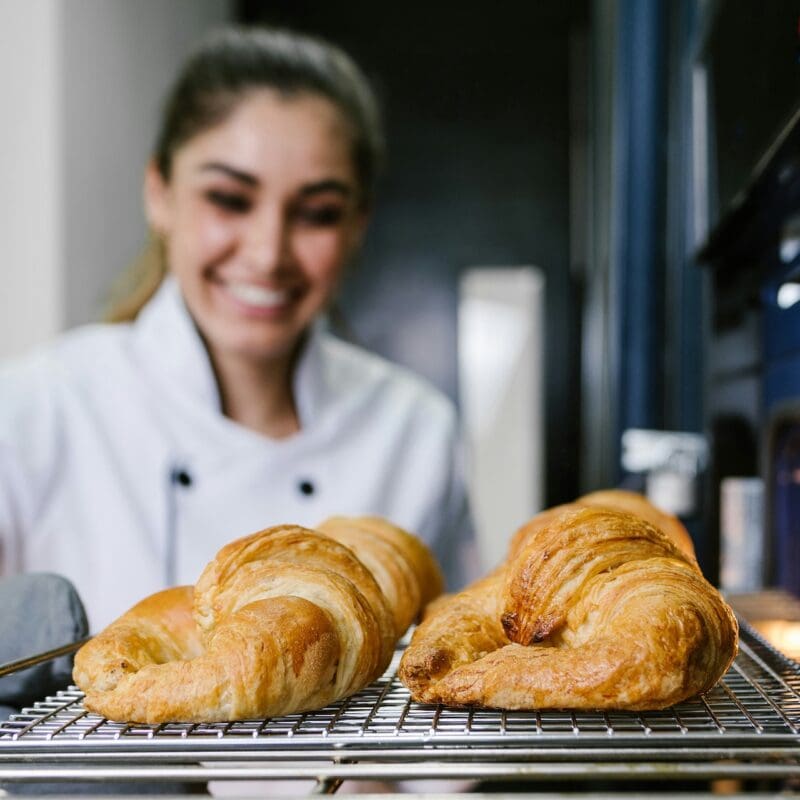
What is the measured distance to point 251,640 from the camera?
20.2 inches

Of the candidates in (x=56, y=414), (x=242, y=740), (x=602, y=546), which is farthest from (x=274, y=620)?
(x=56, y=414)

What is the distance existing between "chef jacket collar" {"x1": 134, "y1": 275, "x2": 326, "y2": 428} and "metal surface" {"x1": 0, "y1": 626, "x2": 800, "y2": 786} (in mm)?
1153

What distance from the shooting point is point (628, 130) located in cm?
183

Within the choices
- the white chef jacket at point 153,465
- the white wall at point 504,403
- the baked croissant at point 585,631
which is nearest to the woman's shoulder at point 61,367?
the white chef jacket at point 153,465

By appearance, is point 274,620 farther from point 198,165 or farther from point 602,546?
point 198,165

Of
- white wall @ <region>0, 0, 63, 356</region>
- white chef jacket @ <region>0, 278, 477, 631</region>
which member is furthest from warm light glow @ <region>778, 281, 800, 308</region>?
white wall @ <region>0, 0, 63, 356</region>

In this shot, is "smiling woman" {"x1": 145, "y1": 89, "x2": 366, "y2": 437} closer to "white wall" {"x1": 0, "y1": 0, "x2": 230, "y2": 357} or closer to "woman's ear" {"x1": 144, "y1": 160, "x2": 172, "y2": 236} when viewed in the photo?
"woman's ear" {"x1": 144, "y1": 160, "x2": 172, "y2": 236}

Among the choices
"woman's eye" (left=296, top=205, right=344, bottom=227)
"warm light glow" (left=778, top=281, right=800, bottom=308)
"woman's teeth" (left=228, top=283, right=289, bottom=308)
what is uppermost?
"woman's eye" (left=296, top=205, right=344, bottom=227)

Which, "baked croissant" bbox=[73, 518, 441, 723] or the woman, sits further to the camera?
the woman

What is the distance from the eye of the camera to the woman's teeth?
169 centimetres

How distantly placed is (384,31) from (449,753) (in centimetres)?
323

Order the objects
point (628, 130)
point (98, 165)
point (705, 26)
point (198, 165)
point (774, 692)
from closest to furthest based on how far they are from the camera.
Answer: point (774, 692), point (705, 26), point (198, 165), point (628, 130), point (98, 165)

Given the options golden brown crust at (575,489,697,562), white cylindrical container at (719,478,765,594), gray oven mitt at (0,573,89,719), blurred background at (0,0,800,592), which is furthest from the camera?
white cylindrical container at (719,478,765,594)

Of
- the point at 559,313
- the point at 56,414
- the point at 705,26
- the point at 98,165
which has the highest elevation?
the point at 98,165
